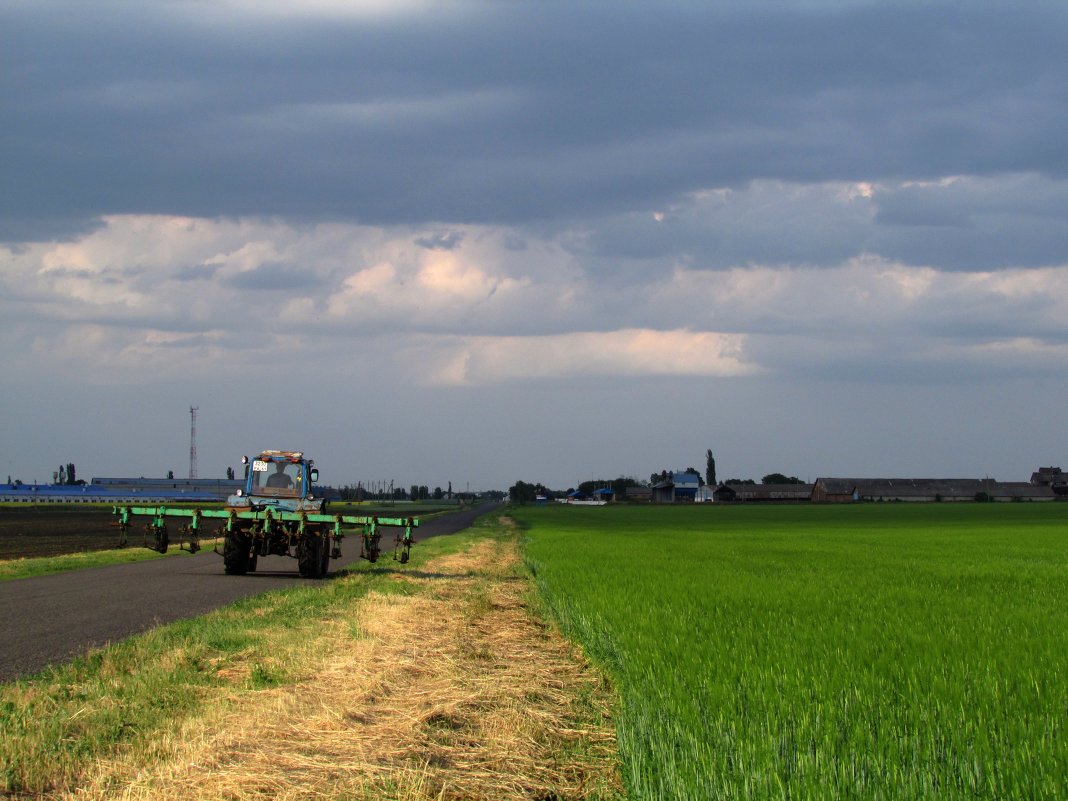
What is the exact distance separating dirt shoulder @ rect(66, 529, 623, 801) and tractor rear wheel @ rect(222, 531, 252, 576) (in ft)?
43.9

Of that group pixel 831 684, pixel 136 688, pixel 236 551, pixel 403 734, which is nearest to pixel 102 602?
pixel 236 551

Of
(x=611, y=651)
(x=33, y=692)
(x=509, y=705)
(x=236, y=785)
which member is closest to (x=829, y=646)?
(x=611, y=651)

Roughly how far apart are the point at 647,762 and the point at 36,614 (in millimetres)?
13242

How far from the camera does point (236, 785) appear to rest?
659cm

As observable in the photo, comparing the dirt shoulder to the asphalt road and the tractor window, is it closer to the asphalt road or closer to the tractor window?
the asphalt road

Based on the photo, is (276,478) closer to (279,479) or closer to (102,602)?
(279,479)

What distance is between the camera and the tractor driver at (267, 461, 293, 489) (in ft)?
88.9

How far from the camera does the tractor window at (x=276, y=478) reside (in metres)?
26.9

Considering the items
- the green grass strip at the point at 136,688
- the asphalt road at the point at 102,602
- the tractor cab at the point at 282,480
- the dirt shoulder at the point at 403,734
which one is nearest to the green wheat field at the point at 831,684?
the dirt shoulder at the point at 403,734

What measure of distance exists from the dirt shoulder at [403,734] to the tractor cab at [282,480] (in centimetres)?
1359

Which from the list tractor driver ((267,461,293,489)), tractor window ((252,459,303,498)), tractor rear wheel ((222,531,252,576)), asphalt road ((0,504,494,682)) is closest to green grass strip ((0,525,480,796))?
asphalt road ((0,504,494,682))

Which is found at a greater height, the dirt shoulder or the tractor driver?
the tractor driver

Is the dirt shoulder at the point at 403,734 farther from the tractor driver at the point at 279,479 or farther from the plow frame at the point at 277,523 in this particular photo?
the tractor driver at the point at 279,479

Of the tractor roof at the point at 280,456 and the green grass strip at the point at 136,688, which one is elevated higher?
the tractor roof at the point at 280,456
